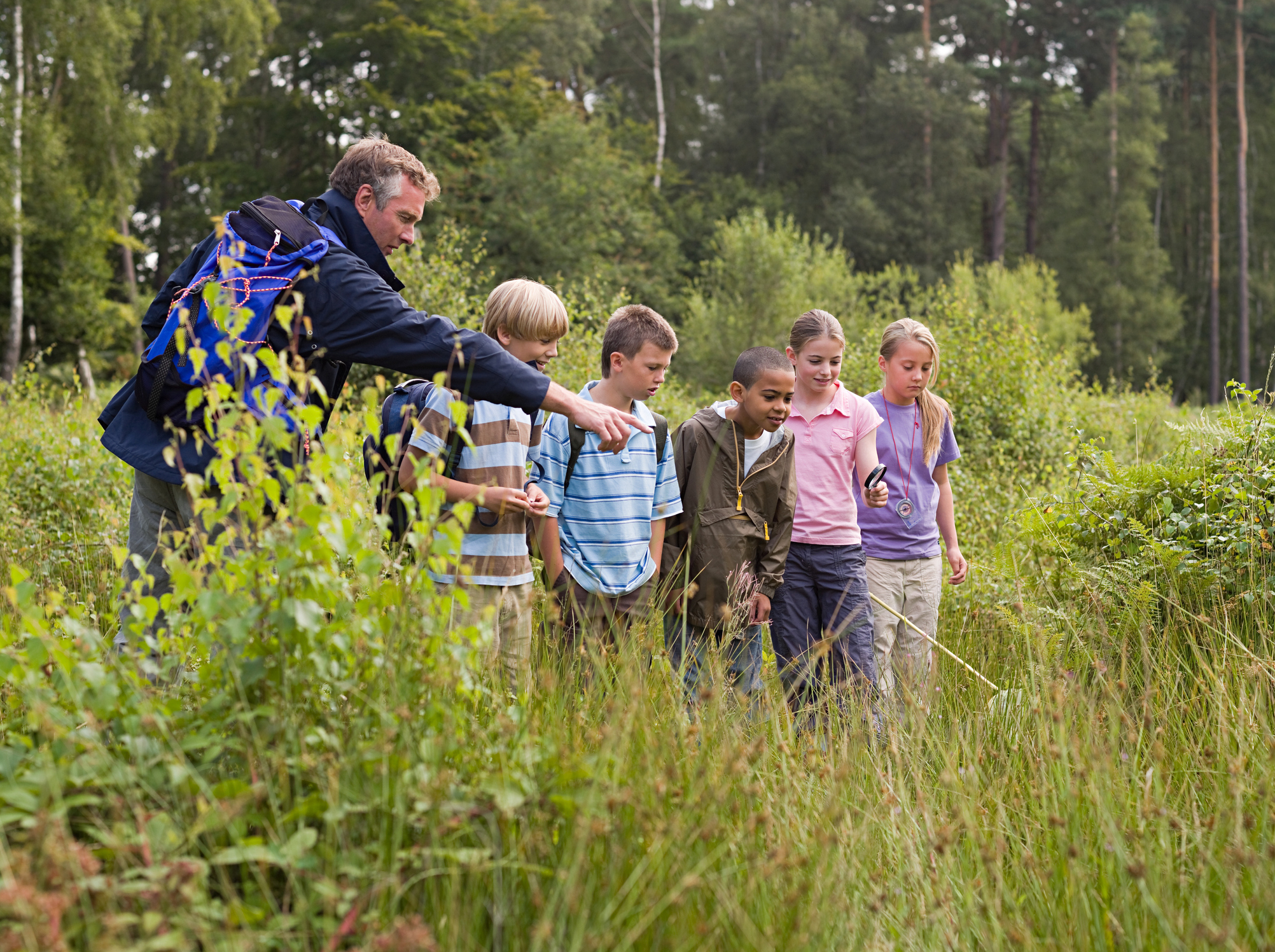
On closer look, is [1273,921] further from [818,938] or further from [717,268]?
[717,268]

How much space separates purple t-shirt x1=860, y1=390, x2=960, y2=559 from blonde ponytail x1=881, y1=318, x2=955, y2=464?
30 millimetres

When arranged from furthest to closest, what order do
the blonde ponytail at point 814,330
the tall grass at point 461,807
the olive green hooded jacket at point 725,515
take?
the blonde ponytail at point 814,330
the olive green hooded jacket at point 725,515
the tall grass at point 461,807

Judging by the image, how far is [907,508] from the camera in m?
4.49

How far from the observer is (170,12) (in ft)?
74.3

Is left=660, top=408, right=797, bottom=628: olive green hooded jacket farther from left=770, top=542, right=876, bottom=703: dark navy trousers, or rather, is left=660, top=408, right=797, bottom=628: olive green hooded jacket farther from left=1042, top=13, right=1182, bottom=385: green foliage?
left=1042, top=13, right=1182, bottom=385: green foliage

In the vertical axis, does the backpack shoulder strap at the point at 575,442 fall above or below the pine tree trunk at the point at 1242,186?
below

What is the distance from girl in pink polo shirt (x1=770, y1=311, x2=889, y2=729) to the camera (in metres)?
4.22

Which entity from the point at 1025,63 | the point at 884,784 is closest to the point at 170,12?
the point at 884,784

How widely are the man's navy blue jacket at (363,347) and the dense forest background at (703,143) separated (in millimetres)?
19968

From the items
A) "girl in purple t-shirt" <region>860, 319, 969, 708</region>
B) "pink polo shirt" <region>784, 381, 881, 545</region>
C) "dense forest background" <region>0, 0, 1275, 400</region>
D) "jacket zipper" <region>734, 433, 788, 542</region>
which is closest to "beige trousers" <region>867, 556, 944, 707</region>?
"girl in purple t-shirt" <region>860, 319, 969, 708</region>

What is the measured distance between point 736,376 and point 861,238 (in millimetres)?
33842

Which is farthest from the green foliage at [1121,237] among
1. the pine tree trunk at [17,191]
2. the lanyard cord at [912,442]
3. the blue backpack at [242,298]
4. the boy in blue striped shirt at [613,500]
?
the blue backpack at [242,298]

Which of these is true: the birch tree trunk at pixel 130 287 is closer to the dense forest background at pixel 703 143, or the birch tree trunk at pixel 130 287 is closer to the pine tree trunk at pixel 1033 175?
the dense forest background at pixel 703 143

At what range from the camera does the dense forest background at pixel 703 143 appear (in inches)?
899
